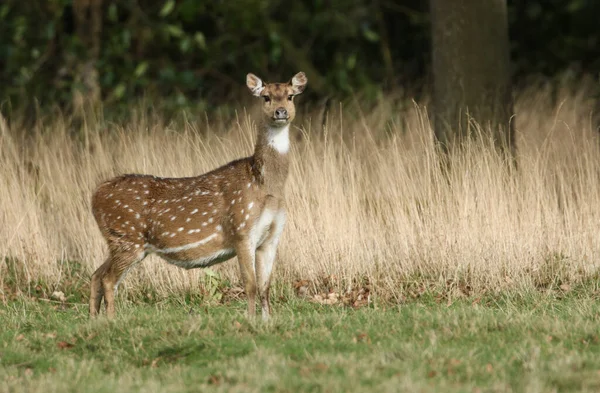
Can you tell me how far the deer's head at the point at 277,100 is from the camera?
8.30 metres

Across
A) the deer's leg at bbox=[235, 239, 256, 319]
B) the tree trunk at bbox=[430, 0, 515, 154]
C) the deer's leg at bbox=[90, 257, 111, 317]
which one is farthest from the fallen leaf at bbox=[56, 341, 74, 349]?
the tree trunk at bbox=[430, 0, 515, 154]

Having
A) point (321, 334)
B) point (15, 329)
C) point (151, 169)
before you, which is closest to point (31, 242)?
point (151, 169)

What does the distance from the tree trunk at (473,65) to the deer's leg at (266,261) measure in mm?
3662

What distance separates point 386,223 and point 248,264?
2474mm

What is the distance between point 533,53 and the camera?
72.5 ft

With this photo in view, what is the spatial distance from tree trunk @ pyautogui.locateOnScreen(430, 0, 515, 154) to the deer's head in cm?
347

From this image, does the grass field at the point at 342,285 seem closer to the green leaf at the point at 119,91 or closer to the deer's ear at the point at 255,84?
the deer's ear at the point at 255,84

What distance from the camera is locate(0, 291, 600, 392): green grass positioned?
631cm

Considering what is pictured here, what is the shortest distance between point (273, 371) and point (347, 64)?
12545 mm

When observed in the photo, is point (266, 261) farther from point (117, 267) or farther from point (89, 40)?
point (89, 40)

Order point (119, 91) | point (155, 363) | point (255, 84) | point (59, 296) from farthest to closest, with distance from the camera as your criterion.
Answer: point (119, 91)
point (59, 296)
point (255, 84)
point (155, 363)

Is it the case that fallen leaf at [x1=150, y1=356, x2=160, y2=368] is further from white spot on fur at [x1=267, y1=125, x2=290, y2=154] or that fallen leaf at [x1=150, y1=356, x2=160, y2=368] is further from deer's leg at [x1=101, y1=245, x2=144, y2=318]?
white spot on fur at [x1=267, y1=125, x2=290, y2=154]

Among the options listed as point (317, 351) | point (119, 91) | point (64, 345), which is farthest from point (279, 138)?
point (119, 91)

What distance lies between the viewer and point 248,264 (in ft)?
26.8
